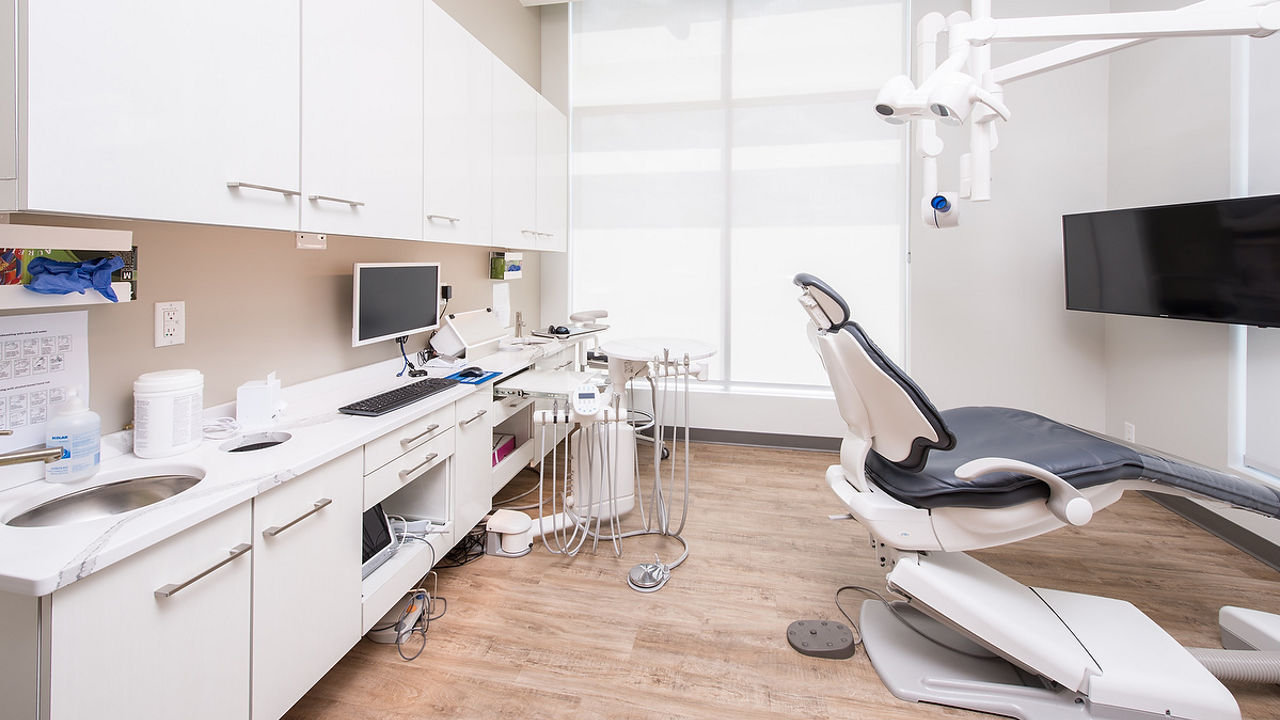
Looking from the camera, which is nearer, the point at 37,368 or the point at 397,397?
the point at 37,368

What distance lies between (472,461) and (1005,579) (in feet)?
6.36

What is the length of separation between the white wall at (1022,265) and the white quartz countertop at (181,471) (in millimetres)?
3090

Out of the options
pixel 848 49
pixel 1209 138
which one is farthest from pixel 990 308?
pixel 848 49

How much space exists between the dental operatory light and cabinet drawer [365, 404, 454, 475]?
179 centimetres

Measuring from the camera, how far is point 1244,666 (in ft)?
5.42

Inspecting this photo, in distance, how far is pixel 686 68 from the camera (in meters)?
4.03

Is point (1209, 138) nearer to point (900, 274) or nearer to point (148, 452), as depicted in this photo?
point (900, 274)

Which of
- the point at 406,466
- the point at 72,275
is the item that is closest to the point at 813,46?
the point at 406,466

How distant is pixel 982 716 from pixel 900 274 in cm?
281

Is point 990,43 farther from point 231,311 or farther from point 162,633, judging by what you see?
point 162,633

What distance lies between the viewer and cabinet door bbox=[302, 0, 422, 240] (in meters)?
1.56

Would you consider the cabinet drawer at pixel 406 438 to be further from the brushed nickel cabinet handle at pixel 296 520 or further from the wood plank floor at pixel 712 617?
the wood plank floor at pixel 712 617

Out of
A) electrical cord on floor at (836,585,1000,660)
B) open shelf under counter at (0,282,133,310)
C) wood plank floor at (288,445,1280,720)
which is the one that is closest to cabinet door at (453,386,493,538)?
wood plank floor at (288,445,1280,720)

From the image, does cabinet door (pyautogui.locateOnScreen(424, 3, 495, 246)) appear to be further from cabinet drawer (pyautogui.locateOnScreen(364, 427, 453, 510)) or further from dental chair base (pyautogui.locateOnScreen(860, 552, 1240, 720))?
dental chair base (pyautogui.locateOnScreen(860, 552, 1240, 720))
